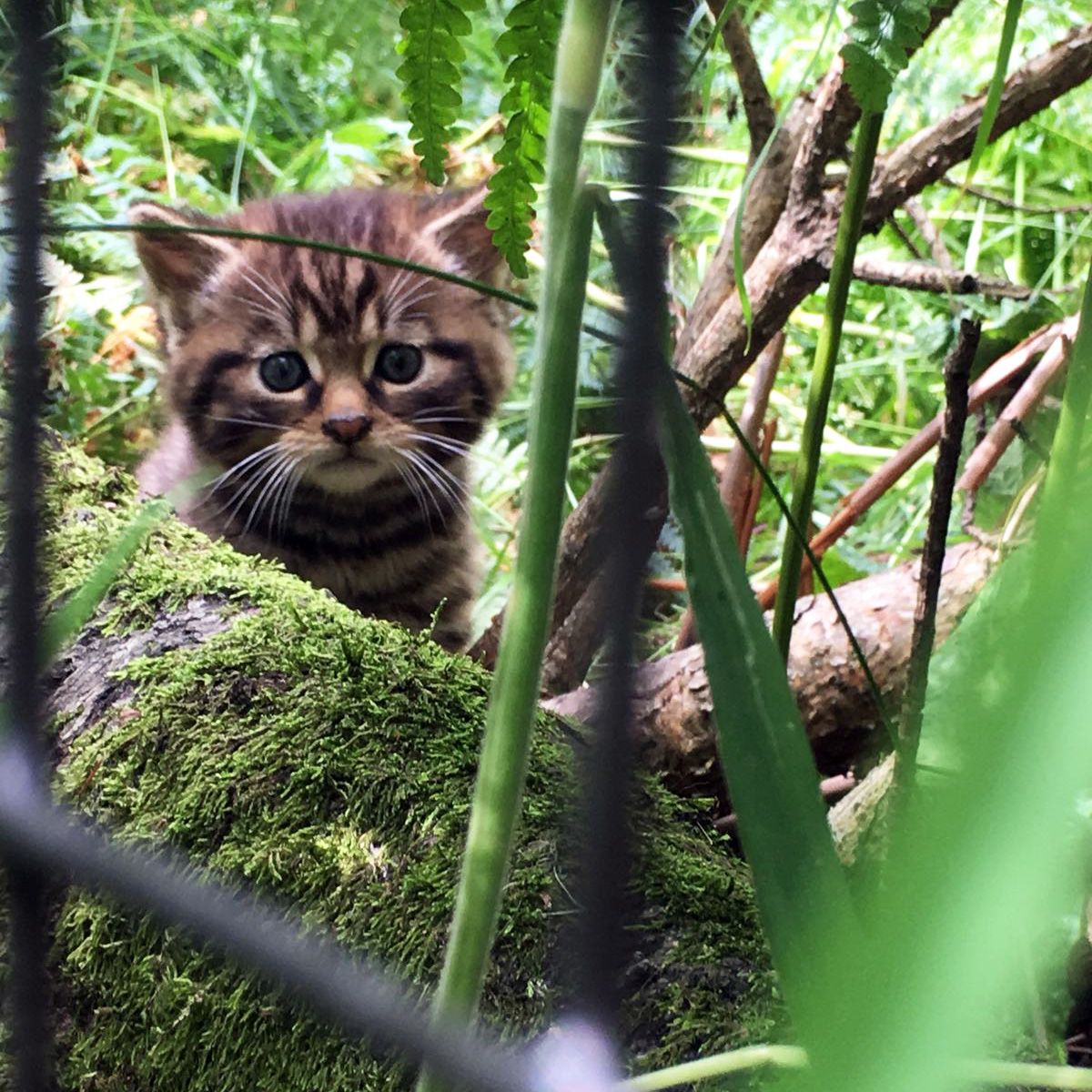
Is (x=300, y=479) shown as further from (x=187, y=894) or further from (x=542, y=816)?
(x=187, y=894)

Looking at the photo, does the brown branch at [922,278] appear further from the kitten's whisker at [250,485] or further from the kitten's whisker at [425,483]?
the kitten's whisker at [250,485]

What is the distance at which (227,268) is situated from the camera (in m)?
1.58

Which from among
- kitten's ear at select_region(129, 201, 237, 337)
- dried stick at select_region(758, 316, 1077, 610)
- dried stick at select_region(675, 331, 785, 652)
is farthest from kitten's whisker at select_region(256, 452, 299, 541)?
dried stick at select_region(758, 316, 1077, 610)

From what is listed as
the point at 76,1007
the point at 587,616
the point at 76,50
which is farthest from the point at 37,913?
the point at 76,50

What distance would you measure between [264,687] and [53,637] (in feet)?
1.02

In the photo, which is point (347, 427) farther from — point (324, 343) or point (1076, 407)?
point (1076, 407)

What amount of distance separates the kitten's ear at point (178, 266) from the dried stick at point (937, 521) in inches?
46.3

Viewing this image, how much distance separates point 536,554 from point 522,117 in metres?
0.28

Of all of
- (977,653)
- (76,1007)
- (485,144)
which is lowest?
(76,1007)

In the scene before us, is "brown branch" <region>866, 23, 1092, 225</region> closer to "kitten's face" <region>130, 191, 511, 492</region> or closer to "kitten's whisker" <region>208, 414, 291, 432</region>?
"kitten's face" <region>130, 191, 511, 492</region>

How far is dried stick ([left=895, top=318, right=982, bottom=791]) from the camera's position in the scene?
589mm

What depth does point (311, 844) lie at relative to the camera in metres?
0.74

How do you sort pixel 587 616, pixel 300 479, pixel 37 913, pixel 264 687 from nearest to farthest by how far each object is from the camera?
1. pixel 37 913
2. pixel 264 687
3. pixel 587 616
4. pixel 300 479

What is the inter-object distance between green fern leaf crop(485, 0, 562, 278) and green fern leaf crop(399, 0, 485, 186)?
0.03 metres
